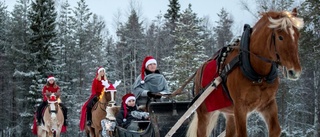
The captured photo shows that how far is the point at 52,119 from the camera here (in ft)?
47.6

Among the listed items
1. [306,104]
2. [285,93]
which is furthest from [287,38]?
[306,104]

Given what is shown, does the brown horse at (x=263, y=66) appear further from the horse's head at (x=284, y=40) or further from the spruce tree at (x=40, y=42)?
the spruce tree at (x=40, y=42)

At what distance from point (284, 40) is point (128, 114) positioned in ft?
17.0

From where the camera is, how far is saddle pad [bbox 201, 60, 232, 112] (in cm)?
539

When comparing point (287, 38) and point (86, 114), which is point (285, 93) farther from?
point (287, 38)

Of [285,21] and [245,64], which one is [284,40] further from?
[245,64]

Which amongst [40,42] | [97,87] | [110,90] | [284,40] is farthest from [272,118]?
[40,42]

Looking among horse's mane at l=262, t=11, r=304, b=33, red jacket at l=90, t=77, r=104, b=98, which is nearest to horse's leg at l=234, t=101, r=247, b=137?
horse's mane at l=262, t=11, r=304, b=33

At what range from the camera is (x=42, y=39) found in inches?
1372

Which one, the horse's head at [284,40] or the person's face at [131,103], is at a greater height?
the horse's head at [284,40]

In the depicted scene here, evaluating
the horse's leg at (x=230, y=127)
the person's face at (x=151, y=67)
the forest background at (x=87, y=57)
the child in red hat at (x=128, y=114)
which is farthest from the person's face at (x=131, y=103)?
the forest background at (x=87, y=57)

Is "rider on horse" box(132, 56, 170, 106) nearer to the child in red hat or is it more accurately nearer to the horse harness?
the child in red hat

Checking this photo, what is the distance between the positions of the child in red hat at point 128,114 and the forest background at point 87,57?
16.7 m

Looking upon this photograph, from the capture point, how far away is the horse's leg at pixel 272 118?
481 centimetres
